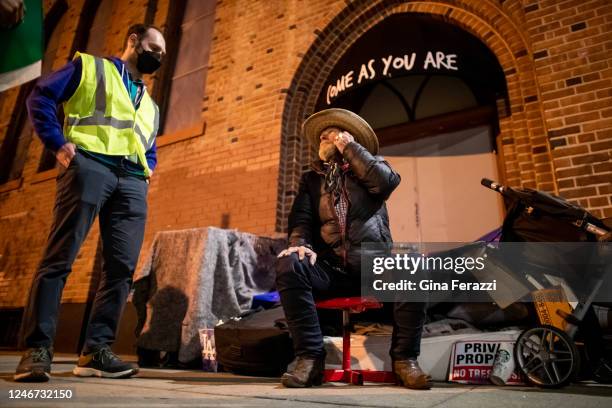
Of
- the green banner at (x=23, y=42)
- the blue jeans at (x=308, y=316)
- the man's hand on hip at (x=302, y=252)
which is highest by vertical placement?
the green banner at (x=23, y=42)

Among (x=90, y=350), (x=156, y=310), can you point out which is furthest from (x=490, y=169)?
(x=90, y=350)

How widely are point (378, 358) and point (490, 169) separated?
2.60 m

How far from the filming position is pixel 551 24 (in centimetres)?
324

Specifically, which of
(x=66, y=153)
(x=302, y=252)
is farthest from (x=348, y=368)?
(x=66, y=153)

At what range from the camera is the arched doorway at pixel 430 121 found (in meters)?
3.76

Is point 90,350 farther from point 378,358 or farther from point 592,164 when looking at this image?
point 592,164

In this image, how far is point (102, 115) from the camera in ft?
7.12

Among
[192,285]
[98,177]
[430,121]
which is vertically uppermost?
[430,121]

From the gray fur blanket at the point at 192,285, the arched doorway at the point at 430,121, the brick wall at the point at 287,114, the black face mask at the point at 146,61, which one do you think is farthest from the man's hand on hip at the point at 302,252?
the arched doorway at the point at 430,121

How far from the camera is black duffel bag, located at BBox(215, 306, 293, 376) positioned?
236 centimetres

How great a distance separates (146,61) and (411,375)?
7.36 ft
